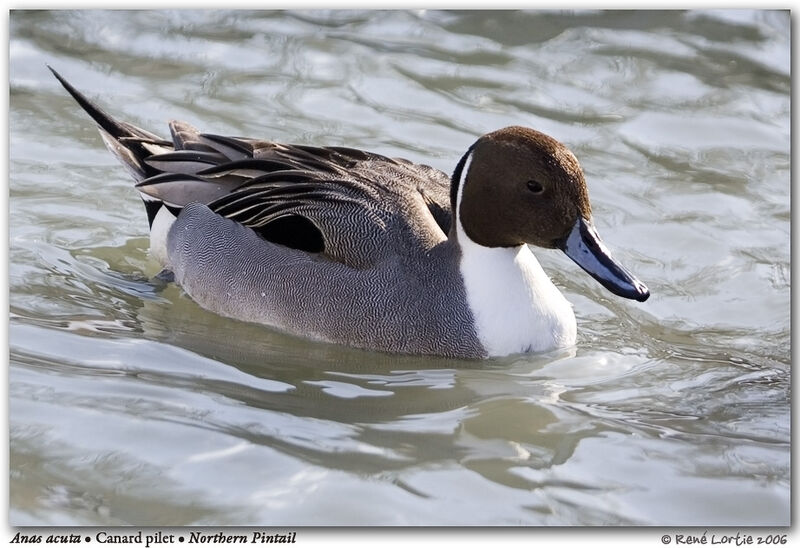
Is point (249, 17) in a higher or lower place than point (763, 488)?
higher

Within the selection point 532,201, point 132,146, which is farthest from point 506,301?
point 132,146

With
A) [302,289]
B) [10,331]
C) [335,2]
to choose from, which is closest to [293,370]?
[302,289]

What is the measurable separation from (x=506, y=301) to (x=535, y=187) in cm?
53

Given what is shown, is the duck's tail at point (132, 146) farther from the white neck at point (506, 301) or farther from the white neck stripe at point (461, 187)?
the white neck at point (506, 301)

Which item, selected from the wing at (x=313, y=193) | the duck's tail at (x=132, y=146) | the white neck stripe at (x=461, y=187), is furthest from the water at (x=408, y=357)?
the white neck stripe at (x=461, y=187)

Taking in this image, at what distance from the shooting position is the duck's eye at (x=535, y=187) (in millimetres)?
5332

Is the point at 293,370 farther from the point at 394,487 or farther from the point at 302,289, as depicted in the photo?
the point at 394,487

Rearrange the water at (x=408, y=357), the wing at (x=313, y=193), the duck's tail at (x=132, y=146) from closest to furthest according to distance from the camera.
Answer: the water at (x=408, y=357), the wing at (x=313, y=193), the duck's tail at (x=132, y=146)

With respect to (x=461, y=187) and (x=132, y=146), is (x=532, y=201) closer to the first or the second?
(x=461, y=187)

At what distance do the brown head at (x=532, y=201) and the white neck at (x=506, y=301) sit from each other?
0.06 meters

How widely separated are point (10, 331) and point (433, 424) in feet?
6.45

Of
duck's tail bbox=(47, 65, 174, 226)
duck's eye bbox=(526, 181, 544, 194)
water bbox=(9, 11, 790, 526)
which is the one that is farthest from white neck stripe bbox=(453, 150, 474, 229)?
duck's tail bbox=(47, 65, 174, 226)

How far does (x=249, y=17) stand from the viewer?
913 centimetres

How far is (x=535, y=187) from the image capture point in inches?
211
